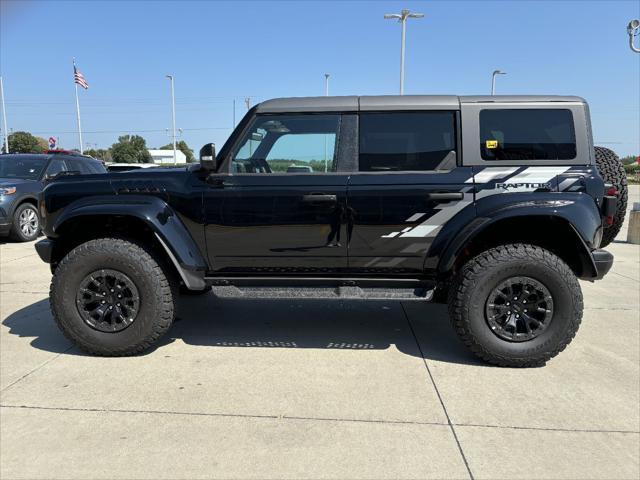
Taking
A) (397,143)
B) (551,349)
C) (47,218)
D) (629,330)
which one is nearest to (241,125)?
(397,143)

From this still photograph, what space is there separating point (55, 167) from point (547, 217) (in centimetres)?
961

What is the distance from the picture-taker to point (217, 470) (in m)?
2.29

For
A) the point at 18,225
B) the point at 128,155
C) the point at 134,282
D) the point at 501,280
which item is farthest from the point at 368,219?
the point at 128,155

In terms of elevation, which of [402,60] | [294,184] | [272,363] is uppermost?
[402,60]

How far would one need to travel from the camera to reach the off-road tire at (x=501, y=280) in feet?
10.9

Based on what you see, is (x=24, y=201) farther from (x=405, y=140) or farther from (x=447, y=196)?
(x=447, y=196)

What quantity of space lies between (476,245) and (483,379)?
1007mm

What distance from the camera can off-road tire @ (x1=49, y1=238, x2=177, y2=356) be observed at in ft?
11.5

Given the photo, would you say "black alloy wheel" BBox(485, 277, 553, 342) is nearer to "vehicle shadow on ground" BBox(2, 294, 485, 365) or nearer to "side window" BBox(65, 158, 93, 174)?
"vehicle shadow on ground" BBox(2, 294, 485, 365)

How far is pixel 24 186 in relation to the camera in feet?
29.1

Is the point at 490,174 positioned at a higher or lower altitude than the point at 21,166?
higher

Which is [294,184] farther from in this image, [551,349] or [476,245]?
[551,349]

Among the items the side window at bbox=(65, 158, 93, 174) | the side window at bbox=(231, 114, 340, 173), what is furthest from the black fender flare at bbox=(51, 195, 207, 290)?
the side window at bbox=(65, 158, 93, 174)

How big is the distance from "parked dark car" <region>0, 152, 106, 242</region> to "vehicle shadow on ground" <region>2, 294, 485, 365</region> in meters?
4.55
